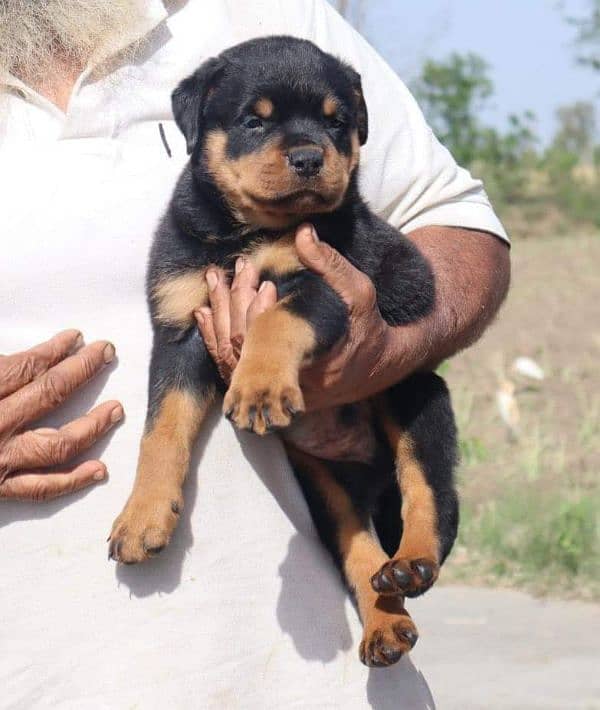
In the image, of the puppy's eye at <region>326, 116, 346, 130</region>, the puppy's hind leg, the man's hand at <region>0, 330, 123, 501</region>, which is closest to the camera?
the man's hand at <region>0, 330, 123, 501</region>

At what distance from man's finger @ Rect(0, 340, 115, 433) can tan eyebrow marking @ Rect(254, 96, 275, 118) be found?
1.99 feet

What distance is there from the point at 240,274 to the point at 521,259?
1204 centimetres

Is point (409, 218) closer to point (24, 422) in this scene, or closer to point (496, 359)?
point (24, 422)

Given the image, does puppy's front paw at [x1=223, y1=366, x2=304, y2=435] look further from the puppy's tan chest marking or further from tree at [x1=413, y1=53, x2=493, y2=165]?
tree at [x1=413, y1=53, x2=493, y2=165]

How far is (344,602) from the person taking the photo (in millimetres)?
2691

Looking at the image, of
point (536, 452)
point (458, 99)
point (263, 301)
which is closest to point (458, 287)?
point (263, 301)

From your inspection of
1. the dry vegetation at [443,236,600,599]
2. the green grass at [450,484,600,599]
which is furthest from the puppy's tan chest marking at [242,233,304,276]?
the green grass at [450,484,600,599]

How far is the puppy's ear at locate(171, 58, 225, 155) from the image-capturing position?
275 cm

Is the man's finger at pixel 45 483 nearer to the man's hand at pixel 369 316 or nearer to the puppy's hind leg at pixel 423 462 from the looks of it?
the man's hand at pixel 369 316

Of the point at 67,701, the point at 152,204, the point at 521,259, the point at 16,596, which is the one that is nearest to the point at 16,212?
the point at 152,204

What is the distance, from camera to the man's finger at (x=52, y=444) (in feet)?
8.43

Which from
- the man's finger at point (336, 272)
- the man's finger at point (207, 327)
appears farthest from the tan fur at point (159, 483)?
the man's finger at point (336, 272)

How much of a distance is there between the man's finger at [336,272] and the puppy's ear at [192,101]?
359 millimetres

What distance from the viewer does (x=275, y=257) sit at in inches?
108
